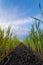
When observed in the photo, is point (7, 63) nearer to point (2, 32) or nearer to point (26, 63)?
point (26, 63)

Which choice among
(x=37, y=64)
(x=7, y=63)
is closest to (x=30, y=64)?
(x=37, y=64)

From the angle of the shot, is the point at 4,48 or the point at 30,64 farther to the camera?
the point at 4,48

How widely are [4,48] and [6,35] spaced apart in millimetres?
427

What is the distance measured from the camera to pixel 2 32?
691 cm

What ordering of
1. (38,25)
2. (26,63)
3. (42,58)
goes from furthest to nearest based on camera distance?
(42,58) → (26,63) → (38,25)

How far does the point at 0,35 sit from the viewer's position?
22.0 ft

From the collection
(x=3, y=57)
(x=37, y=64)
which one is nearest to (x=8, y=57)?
(x=3, y=57)

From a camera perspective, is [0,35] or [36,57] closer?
[0,35]

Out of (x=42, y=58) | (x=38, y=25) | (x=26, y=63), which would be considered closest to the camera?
(x=38, y=25)

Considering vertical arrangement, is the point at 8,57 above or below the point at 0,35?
below

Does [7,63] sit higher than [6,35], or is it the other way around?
[6,35]

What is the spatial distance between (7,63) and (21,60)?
645mm

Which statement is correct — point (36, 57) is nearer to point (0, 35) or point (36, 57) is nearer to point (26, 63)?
point (26, 63)

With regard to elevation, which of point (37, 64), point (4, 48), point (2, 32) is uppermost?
point (2, 32)
